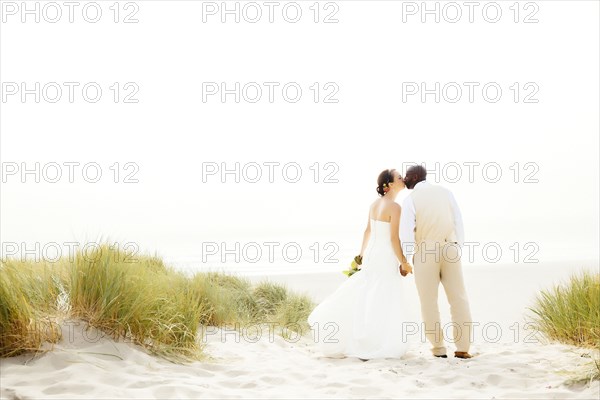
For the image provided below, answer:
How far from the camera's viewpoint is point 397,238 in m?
7.44

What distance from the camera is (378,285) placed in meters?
7.39

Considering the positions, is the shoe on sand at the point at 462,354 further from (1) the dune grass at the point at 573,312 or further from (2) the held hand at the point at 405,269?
(1) the dune grass at the point at 573,312

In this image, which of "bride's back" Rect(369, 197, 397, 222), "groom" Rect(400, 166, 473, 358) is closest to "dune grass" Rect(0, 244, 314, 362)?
"bride's back" Rect(369, 197, 397, 222)

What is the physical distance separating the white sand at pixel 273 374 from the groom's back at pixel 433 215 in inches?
51.9

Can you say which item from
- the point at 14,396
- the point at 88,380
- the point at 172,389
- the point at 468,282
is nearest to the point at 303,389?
the point at 172,389

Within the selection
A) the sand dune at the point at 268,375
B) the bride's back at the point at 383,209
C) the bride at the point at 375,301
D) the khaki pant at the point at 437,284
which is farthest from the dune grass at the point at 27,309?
the khaki pant at the point at 437,284

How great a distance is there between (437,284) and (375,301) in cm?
71

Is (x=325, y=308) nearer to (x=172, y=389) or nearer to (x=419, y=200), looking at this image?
(x=419, y=200)

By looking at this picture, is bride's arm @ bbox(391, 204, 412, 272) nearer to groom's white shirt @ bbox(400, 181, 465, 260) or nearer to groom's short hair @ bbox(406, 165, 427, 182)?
groom's white shirt @ bbox(400, 181, 465, 260)

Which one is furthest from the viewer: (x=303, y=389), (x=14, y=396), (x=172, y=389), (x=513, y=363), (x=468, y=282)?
(x=468, y=282)

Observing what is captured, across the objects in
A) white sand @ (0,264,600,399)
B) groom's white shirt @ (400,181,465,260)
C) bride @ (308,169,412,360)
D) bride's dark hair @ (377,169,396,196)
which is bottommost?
white sand @ (0,264,600,399)

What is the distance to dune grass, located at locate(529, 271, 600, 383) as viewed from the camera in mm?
7242

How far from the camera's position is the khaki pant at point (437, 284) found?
7.13 m

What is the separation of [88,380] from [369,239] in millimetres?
3738
